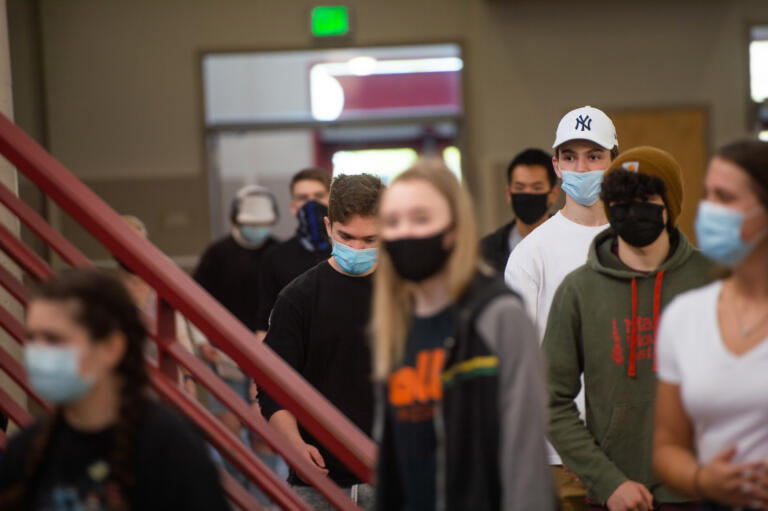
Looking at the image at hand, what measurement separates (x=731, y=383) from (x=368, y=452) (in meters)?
1.07

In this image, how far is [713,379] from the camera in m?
2.55

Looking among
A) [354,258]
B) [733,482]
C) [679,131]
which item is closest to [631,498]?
[733,482]

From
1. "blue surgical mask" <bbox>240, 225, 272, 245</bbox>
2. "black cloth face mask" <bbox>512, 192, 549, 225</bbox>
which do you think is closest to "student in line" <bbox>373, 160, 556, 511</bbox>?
"black cloth face mask" <bbox>512, 192, 549, 225</bbox>

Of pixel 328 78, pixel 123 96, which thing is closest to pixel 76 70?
pixel 123 96

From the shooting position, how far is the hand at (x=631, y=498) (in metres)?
3.39

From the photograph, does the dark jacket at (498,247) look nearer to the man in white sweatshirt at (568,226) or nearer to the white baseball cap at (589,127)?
the man in white sweatshirt at (568,226)

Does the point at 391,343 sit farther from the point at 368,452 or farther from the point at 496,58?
the point at 496,58

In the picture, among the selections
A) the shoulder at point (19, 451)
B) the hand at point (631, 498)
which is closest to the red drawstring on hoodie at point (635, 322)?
the hand at point (631, 498)

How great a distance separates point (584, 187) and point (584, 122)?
293 mm

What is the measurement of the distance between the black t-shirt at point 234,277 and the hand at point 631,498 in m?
4.11

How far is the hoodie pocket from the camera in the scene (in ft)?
11.5

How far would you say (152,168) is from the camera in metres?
9.94

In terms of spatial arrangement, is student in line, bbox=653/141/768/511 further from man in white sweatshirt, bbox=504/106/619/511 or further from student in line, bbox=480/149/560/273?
student in line, bbox=480/149/560/273

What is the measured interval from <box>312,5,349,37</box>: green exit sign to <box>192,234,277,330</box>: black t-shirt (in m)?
3.14
